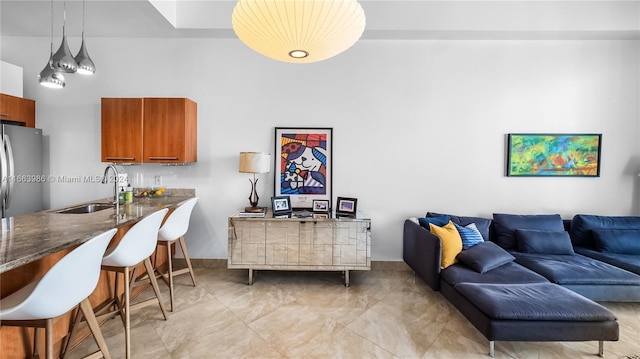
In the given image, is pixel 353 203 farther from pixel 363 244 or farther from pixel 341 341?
pixel 341 341

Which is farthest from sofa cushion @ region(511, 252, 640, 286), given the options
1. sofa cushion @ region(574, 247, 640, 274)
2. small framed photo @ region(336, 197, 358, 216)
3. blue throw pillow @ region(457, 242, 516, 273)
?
small framed photo @ region(336, 197, 358, 216)

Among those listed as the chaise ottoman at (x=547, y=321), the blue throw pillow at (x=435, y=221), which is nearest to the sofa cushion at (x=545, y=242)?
the blue throw pillow at (x=435, y=221)

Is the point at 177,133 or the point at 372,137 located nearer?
the point at 177,133

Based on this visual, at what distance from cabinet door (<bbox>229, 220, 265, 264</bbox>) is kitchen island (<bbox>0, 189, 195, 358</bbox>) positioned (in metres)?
1.09

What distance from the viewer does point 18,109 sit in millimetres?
3402

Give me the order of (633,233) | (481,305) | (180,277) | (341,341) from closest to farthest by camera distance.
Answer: (481,305)
(341,341)
(633,233)
(180,277)

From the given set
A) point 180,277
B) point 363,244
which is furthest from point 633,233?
point 180,277

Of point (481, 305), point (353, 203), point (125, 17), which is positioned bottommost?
point (481, 305)

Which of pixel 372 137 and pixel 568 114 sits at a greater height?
pixel 568 114

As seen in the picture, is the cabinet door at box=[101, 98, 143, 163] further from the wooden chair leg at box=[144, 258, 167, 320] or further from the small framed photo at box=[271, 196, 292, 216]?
the small framed photo at box=[271, 196, 292, 216]

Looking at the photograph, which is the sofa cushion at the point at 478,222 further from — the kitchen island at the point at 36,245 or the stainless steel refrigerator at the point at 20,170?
the stainless steel refrigerator at the point at 20,170

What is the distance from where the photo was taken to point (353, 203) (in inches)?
133

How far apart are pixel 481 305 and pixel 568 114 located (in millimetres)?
3028

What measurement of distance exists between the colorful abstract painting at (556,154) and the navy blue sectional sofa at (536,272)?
61 centimetres
